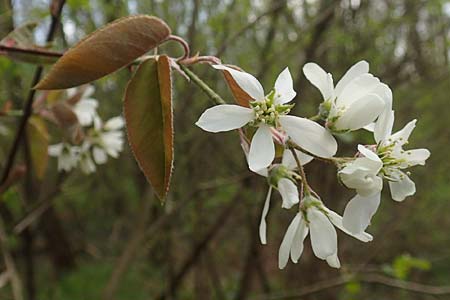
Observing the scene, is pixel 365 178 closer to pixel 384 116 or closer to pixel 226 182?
pixel 384 116

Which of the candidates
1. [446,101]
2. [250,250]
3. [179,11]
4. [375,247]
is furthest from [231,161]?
[446,101]

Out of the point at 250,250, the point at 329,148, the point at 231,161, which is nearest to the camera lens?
the point at 329,148

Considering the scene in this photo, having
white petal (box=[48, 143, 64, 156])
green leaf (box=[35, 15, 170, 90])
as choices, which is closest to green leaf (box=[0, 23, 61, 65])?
green leaf (box=[35, 15, 170, 90])

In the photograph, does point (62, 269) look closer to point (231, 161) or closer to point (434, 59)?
point (231, 161)

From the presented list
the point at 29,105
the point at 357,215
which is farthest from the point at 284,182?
the point at 29,105


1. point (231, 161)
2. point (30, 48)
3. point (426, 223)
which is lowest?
point (426, 223)
